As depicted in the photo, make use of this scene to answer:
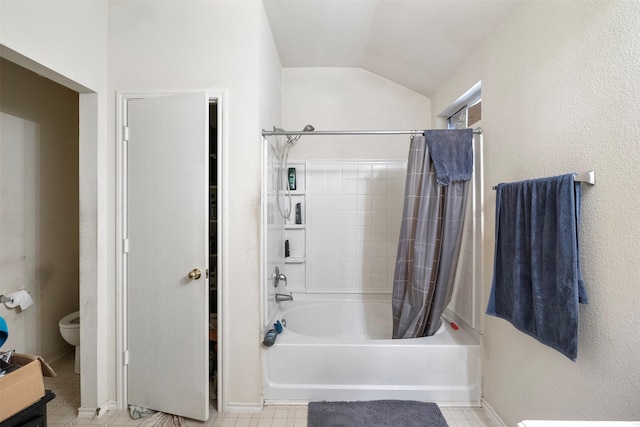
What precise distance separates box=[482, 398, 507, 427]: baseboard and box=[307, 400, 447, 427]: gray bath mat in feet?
0.95

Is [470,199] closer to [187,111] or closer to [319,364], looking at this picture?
[319,364]

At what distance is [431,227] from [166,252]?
1674 mm

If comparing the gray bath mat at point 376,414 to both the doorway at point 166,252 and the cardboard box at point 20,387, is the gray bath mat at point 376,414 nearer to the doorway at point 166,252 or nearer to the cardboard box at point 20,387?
the doorway at point 166,252

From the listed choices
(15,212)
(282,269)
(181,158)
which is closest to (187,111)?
(181,158)

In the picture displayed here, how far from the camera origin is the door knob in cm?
163

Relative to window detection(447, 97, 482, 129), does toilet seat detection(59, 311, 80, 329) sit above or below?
below

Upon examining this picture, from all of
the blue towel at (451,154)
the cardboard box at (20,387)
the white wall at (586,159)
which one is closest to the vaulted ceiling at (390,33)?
the white wall at (586,159)

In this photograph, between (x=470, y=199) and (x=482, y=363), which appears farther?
(x=470, y=199)

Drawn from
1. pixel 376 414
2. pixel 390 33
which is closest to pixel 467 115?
pixel 390 33

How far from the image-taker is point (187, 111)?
164 centimetres

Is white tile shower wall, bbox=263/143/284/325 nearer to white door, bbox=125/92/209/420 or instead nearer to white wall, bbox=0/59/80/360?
white door, bbox=125/92/209/420

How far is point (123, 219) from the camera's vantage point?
169cm

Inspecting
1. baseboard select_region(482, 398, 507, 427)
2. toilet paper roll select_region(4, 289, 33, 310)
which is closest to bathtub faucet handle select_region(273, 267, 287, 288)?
baseboard select_region(482, 398, 507, 427)

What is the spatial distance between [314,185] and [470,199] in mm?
1296
